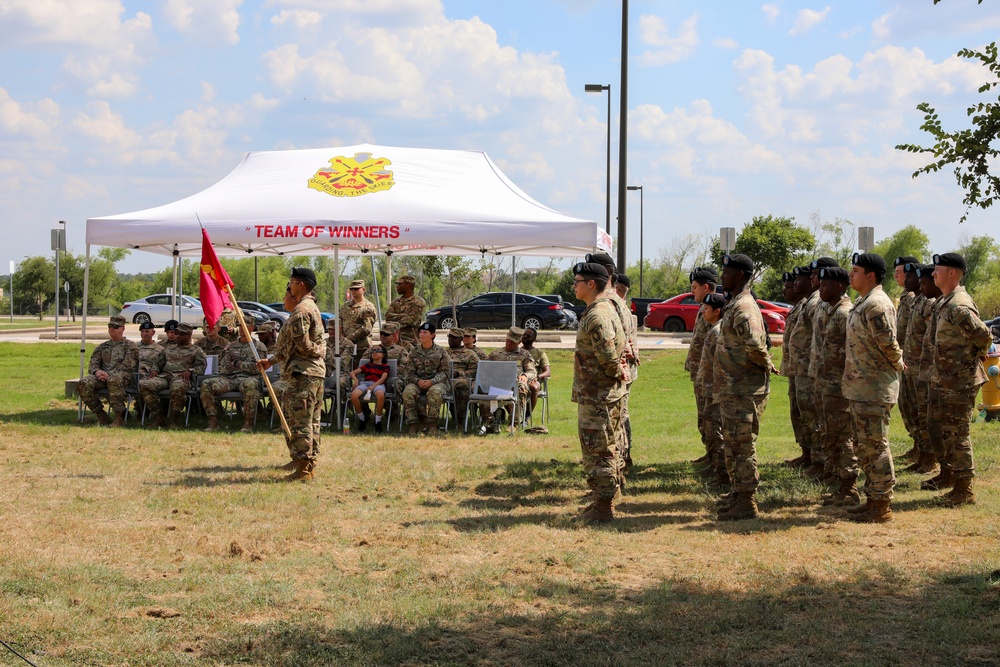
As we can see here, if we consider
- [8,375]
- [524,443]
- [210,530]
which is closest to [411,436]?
[524,443]

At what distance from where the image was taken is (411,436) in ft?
39.9

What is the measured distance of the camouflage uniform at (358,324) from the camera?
13.7m

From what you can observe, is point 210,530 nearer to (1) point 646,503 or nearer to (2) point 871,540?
(1) point 646,503

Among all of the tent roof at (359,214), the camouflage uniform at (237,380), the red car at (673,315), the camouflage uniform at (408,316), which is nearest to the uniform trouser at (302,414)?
the camouflage uniform at (237,380)

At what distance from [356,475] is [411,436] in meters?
2.66

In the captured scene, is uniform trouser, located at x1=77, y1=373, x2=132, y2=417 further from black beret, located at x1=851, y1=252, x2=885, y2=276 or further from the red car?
the red car

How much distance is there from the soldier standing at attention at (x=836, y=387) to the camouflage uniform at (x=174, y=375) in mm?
8040

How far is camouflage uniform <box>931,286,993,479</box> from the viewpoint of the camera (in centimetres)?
806

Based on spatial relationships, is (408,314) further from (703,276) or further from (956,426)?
(956,426)

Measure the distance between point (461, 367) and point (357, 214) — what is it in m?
2.31

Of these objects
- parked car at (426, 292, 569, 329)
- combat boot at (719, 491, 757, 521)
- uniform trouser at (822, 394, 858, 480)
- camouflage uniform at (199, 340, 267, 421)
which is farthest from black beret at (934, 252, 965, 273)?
parked car at (426, 292, 569, 329)

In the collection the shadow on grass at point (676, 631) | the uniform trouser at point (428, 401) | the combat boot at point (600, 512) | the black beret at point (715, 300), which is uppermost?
the black beret at point (715, 300)

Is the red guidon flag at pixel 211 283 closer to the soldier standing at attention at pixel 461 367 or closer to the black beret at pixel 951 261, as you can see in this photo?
the soldier standing at attention at pixel 461 367

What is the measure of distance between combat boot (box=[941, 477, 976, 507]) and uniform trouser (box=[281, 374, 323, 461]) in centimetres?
543
